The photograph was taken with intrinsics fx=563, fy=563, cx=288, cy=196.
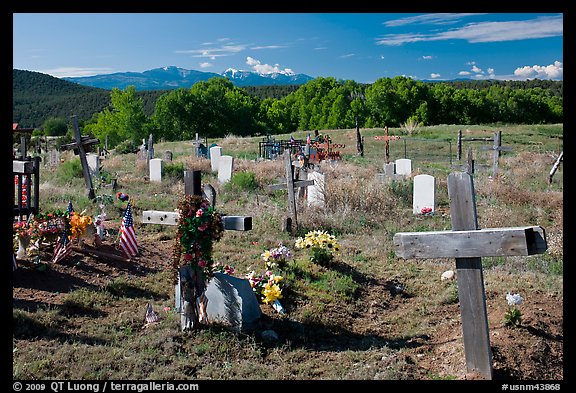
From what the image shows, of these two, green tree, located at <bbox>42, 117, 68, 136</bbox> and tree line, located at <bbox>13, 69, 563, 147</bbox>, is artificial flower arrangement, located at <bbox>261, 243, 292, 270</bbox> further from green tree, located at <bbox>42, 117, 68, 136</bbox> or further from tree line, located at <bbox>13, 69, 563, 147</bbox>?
green tree, located at <bbox>42, 117, 68, 136</bbox>

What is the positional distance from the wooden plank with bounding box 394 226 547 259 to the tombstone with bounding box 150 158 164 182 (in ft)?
50.5

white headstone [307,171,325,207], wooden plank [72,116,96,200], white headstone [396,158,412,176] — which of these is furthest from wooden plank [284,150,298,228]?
white headstone [396,158,412,176]

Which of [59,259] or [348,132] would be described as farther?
[348,132]

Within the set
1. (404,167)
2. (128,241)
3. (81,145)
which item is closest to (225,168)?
(81,145)

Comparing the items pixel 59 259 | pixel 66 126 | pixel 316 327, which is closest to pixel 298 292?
pixel 316 327

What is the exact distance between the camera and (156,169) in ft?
66.3

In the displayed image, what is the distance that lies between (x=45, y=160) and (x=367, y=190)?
1999 cm

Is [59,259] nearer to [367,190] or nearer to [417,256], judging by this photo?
[417,256]

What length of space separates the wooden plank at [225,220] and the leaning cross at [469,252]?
2375 mm

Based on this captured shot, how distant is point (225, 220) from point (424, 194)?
8749 mm

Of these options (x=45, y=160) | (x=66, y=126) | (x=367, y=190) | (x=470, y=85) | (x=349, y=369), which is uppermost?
(x=470, y=85)

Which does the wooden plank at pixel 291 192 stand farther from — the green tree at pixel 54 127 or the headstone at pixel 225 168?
the green tree at pixel 54 127

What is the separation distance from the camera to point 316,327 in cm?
768

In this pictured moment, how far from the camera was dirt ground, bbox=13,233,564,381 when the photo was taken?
5926mm
